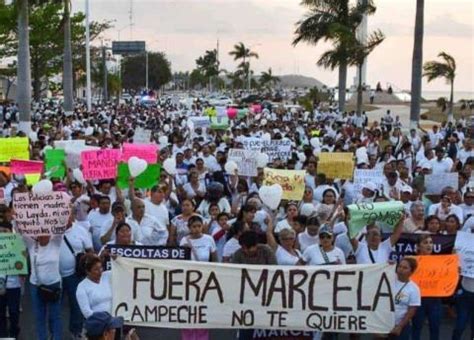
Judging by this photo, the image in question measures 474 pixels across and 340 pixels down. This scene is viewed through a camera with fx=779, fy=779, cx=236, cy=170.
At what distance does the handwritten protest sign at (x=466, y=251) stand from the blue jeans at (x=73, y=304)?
4.12 meters

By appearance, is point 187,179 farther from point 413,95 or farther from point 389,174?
point 413,95

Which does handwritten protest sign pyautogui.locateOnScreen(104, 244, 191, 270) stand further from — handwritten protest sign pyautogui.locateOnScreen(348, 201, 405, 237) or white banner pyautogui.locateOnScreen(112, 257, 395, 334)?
handwritten protest sign pyautogui.locateOnScreen(348, 201, 405, 237)

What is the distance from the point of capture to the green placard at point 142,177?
11.1 metres

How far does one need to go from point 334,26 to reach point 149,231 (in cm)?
2250

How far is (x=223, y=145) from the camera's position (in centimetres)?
1822

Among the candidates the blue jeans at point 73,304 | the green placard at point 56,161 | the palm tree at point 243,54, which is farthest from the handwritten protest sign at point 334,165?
the palm tree at point 243,54

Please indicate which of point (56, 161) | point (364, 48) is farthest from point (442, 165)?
point (364, 48)

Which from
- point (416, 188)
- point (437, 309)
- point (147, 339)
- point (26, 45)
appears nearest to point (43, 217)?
point (147, 339)

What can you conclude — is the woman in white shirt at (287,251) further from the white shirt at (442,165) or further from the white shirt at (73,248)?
the white shirt at (442,165)

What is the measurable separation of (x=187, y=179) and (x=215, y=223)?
3973mm

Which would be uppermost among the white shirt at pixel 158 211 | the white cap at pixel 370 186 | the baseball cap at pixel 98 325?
the white cap at pixel 370 186

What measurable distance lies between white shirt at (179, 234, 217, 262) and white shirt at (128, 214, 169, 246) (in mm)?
838

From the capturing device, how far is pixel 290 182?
11.2 m

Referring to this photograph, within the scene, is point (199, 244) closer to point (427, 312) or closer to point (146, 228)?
point (146, 228)
